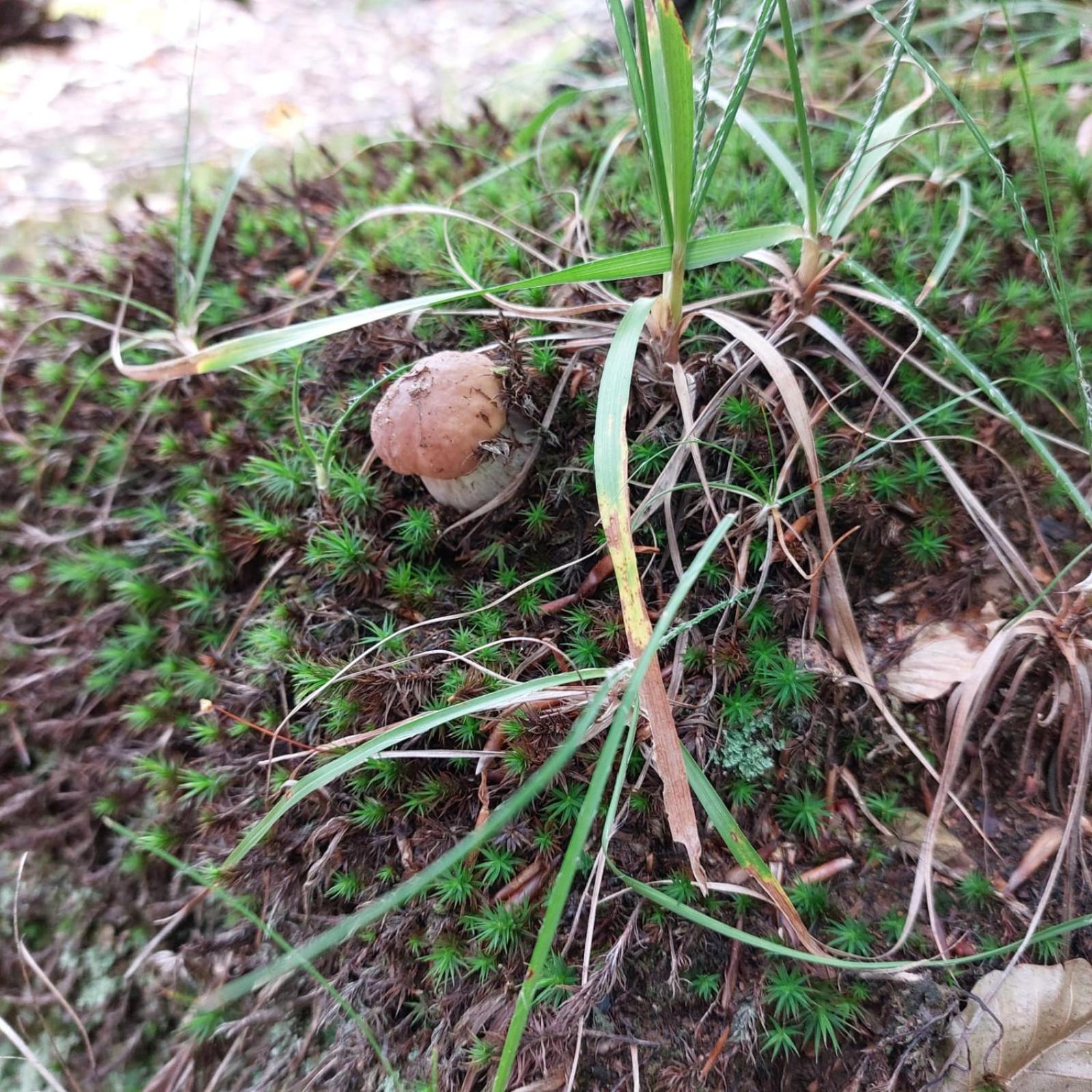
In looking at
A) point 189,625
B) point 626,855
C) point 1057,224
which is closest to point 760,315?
point 1057,224

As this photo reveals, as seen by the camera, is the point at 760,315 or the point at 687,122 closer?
the point at 687,122

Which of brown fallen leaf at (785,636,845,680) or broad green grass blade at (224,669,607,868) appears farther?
brown fallen leaf at (785,636,845,680)

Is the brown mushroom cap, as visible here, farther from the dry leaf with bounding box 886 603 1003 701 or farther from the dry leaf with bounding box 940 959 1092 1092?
the dry leaf with bounding box 940 959 1092 1092

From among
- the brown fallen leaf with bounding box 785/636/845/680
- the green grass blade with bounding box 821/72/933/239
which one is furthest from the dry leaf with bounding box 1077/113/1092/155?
the brown fallen leaf with bounding box 785/636/845/680

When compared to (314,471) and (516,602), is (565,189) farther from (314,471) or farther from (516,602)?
(516,602)

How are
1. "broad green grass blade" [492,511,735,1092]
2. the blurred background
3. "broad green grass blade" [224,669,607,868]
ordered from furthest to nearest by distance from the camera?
the blurred background
"broad green grass blade" [224,669,607,868]
"broad green grass blade" [492,511,735,1092]
